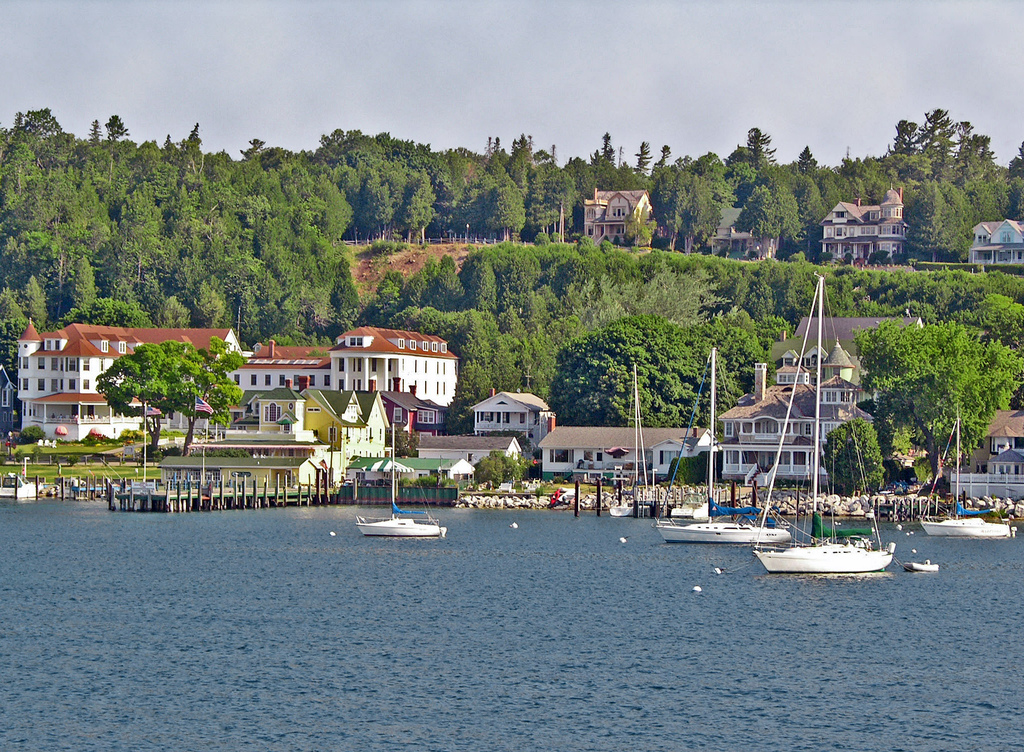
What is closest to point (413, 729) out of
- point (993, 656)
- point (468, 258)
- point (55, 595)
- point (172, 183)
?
point (993, 656)

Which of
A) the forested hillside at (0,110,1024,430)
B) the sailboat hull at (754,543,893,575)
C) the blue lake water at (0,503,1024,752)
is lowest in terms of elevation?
the blue lake water at (0,503,1024,752)

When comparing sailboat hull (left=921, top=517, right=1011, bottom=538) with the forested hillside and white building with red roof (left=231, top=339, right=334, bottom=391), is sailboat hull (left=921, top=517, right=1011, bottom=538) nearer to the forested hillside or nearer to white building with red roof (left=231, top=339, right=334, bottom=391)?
the forested hillside

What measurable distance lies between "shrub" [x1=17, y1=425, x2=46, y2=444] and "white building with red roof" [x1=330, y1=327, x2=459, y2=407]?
26821 mm

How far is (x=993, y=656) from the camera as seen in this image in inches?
1858

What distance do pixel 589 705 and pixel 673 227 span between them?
524ft

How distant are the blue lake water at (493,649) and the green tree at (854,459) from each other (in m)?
19.6

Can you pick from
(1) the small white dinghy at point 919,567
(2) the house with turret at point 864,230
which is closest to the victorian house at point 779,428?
(1) the small white dinghy at point 919,567

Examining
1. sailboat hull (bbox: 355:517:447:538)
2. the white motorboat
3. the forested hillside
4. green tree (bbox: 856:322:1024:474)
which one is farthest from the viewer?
the forested hillside

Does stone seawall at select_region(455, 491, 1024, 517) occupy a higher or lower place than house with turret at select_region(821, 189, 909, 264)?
lower

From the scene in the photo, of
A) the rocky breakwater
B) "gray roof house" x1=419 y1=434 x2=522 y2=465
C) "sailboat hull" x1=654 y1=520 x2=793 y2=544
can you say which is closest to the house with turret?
"gray roof house" x1=419 y1=434 x2=522 y2=465

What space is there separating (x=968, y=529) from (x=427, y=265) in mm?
101720

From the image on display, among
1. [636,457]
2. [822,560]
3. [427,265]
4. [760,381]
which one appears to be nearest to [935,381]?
[760,381]

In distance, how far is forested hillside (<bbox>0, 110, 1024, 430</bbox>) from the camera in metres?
152

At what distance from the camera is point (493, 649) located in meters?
47.1
